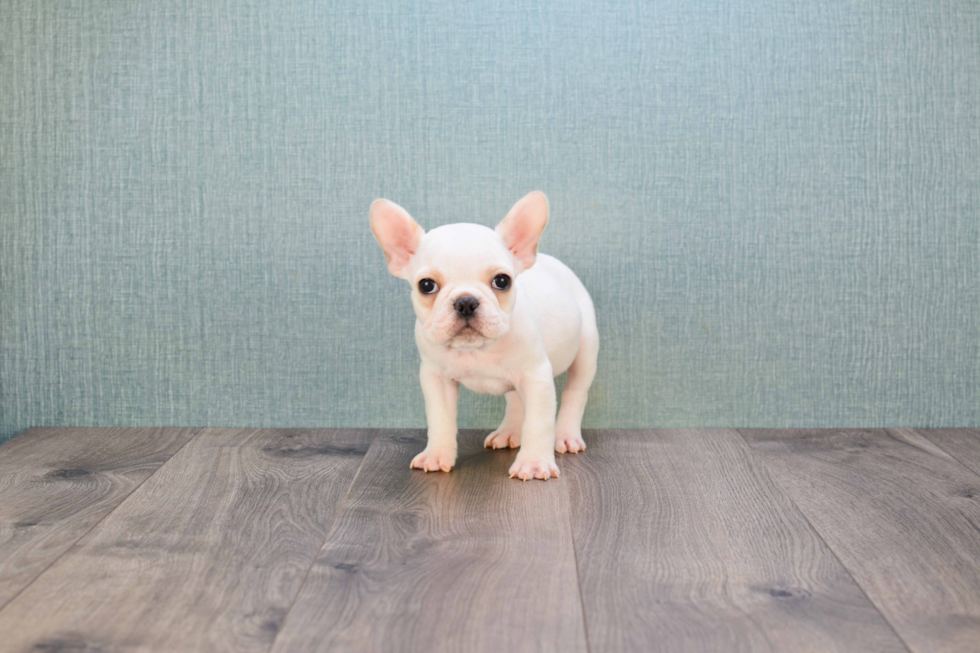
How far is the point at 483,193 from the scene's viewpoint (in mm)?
1996

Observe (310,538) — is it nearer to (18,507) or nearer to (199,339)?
(18,507)

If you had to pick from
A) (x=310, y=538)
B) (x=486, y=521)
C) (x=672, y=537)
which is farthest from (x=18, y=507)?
(x=672, y=537)

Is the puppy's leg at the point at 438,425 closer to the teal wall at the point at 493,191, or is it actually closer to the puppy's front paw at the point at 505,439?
the puppy's front paw at the point at 505,439

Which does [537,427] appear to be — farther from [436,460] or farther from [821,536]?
[821,536]

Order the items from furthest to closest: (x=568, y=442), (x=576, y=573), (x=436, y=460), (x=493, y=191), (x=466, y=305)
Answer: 1. (x=493, y=191)
2. (x=568, y=442)
3. (x=436, y=460)
4. (x=466, y=305)
5. (x=576, y=573)

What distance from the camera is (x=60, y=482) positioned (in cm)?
161

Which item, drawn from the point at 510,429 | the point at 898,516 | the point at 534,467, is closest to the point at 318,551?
the point at 534,467

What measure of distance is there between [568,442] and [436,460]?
32 cm

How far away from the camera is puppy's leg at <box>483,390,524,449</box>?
1.87 meters

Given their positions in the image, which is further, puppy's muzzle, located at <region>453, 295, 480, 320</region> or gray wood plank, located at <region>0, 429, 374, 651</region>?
puppy's muzzle, located at <region>453, 295, 480, 320</region>

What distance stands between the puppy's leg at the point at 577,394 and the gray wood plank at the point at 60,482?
85 cm

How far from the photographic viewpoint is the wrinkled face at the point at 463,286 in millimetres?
1433

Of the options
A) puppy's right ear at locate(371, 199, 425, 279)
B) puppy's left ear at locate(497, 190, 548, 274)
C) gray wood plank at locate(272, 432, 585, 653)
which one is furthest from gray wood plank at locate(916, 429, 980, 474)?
puppy's right ear at locate(371, 199, 425, 279)

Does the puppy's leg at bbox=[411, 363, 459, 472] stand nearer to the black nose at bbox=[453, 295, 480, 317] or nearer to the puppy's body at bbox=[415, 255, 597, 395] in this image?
the puppy's body at bbox=[415, 255, 597, 395]
